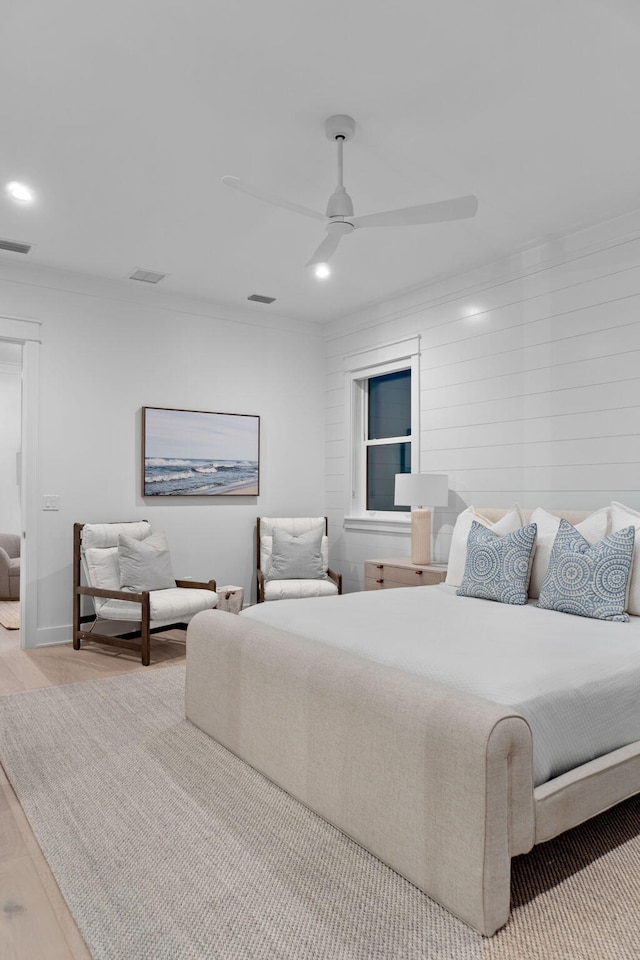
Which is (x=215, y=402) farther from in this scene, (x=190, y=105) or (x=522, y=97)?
(x=522, y=97)

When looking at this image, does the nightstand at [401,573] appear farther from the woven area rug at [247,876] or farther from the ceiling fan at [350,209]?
the ceiling fan at [350,209]

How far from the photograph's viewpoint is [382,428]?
5684 mm

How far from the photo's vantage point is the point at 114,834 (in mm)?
2123

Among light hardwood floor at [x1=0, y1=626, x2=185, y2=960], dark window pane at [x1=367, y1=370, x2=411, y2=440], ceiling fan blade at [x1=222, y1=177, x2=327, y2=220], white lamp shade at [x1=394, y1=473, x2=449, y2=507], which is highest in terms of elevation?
ceiling fan blade at [x1=222, y1=177, x2=327, y2=220]

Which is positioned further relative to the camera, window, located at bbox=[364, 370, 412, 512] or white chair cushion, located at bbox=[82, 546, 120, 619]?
window, located at bbox=[364, 370, 412, 512]

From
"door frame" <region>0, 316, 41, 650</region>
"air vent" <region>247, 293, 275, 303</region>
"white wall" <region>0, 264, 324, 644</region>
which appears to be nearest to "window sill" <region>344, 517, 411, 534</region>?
"white wall" <region>0, 264, 324, 644</region>

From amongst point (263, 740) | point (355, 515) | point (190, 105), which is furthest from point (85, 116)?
point (355, 515)

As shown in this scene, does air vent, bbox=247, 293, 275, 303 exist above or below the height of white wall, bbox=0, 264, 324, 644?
above

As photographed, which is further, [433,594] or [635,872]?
[433,594]

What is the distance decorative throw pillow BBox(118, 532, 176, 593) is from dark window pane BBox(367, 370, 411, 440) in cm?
222

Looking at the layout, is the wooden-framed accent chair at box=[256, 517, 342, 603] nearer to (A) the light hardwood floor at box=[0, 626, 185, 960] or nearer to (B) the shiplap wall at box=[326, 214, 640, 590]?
(B) the shiplap wall at box=[326, 214, 640, 590]

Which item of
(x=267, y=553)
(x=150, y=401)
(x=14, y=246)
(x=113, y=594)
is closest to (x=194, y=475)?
(x=150, y=401)

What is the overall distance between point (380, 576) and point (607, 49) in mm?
3344

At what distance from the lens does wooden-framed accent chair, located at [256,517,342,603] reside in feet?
16.6
